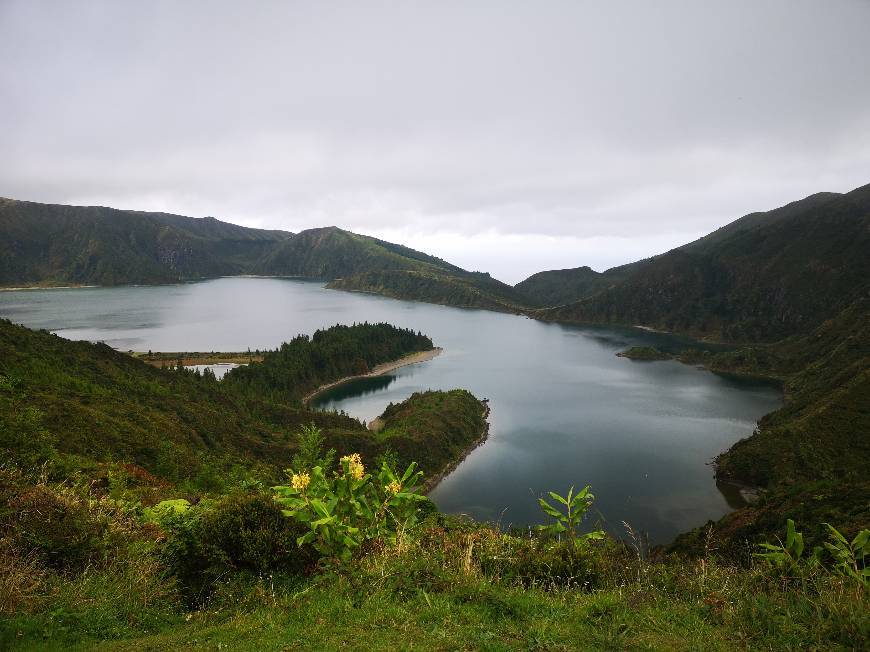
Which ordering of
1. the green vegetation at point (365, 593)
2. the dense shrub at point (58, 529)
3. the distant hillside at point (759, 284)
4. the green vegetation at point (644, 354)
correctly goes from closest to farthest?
the green vegetation at point (365, 593), the dense shrub at point (58, 529), the green vegetation at point (644, 354), the distant hillside at point (759, 284)

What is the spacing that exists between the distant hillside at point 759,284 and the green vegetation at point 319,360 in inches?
3488

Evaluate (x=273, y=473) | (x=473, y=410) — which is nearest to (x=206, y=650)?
(x=273, y=473)

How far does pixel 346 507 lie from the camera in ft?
23.0

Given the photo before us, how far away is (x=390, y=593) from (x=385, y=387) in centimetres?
7422

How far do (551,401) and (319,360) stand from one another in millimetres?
40567

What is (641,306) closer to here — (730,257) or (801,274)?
(730,257)

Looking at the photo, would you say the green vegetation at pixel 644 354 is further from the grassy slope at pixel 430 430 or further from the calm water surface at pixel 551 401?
the grassy slope at pixel 430 430

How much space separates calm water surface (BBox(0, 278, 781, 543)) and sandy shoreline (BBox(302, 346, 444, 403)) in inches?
106

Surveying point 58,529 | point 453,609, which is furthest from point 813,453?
point 58,529

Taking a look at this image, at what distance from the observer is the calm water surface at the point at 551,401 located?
38.5 meters

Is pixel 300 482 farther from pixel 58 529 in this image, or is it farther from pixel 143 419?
pixel 143 419

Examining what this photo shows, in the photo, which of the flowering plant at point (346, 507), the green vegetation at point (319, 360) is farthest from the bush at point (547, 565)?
the green vegetation at point (319, 360)

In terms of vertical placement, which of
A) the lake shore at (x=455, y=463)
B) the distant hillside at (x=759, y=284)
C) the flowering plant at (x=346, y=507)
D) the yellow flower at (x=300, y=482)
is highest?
the distant hillside at (x=759, y=284)

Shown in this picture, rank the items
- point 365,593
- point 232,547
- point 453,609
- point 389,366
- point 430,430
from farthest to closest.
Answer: point 389,366
point 430,430
point 232,547
point 365,593
point 453,609
